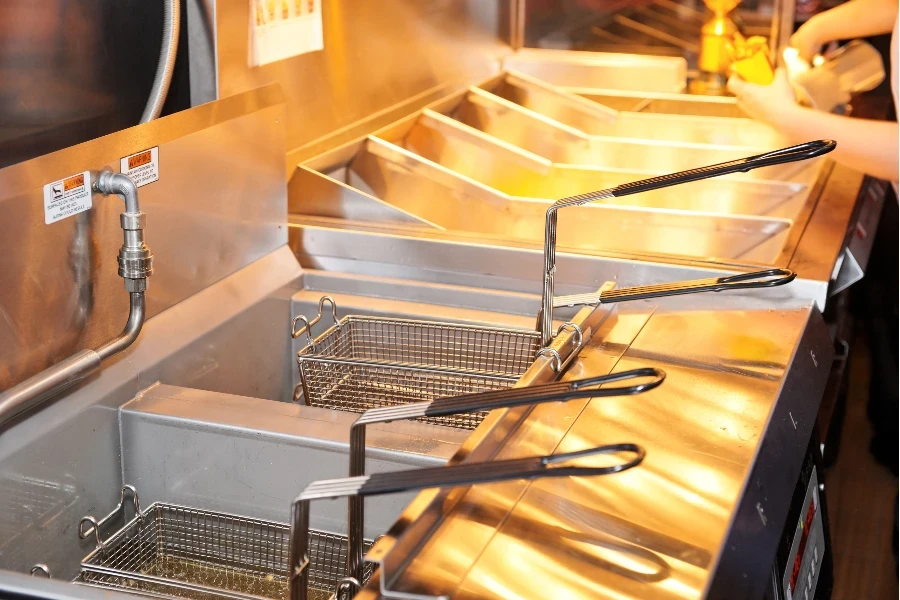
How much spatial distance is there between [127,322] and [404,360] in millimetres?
495

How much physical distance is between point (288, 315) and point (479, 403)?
91cm

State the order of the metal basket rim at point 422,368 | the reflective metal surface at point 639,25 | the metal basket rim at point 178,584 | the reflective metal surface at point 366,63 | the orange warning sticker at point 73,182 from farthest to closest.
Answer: the reflective metal surface at point 639,25 < the reflective metal surface at point 366,63 < the metal basket rim at point 422,368 < the orange warning sticker at point 73,182 < the metal basket rim at point 178,584

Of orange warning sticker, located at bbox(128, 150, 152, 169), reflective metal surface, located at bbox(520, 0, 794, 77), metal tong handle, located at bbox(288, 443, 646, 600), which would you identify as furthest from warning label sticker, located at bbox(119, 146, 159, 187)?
reflective metal surface, located at bbox(520, 0, 794, 77)

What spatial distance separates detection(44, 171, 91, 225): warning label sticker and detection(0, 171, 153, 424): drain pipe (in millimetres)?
21

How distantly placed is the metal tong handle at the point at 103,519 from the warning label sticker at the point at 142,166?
16.6 inches

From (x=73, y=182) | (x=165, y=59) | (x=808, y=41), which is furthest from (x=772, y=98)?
(x=73, y=182)

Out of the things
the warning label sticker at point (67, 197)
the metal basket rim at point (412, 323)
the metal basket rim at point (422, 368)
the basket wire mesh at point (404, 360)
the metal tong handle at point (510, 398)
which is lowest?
the basket wire mesh at point (404, 360)

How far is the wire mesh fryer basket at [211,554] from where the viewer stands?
129 centimetres

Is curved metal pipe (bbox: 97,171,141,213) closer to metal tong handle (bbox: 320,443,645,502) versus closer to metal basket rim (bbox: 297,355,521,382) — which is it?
metal basket rim (bbox: 297,355,521,382)

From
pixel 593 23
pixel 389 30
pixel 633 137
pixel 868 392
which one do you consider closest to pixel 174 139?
pixel 389 30

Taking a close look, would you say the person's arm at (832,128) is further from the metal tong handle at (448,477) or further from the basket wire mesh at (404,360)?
the metal tong handle at (448,477)

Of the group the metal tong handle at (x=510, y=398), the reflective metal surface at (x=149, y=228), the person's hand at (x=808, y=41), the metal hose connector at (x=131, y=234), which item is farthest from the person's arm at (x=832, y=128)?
the metal hose connector at (x=131, y=234)

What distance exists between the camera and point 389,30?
2.49m

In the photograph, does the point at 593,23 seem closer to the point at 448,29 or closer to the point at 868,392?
the point at 448,29
